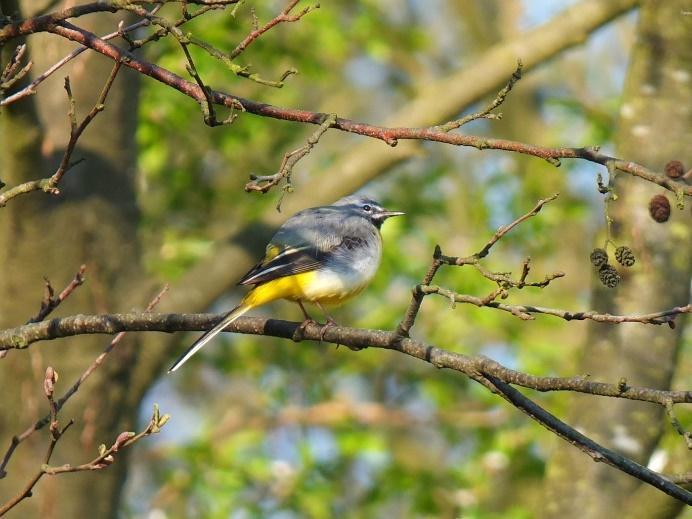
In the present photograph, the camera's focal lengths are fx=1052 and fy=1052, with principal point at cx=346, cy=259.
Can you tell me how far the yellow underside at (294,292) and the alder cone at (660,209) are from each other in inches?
69.3

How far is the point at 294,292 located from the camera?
474 centimetres

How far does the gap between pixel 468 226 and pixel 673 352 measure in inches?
306

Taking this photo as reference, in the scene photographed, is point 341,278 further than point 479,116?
Yes

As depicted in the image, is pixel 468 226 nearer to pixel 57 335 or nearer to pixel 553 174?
pixel 553 174

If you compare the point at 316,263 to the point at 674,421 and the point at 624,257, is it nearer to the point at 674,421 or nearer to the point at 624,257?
the point at 624,257

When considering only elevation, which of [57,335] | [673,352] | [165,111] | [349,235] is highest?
[165,111]

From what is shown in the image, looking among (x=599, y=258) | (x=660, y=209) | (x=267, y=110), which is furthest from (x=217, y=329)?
(x=660, y=209)

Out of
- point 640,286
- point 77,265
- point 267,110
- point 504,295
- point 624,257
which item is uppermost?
point 77,265

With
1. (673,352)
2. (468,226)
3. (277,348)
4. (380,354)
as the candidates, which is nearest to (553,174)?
(468,226)

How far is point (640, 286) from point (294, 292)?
71.8 inches

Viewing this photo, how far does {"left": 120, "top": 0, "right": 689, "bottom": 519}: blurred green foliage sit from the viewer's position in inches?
380

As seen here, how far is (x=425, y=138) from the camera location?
8.72ft

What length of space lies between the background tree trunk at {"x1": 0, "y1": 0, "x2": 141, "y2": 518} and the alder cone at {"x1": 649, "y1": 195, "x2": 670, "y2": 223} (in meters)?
3.48

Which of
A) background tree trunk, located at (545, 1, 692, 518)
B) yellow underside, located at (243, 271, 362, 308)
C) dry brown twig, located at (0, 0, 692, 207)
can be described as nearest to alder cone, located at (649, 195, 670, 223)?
dry brown twig, located at (0, 0, 692, 207)
